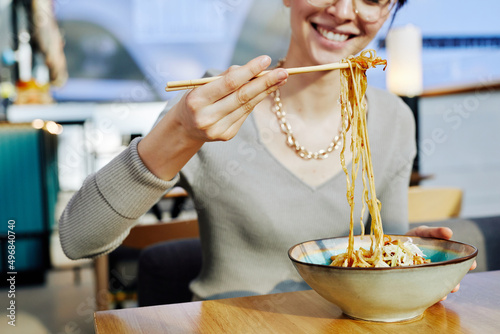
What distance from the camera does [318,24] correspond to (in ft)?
3.56

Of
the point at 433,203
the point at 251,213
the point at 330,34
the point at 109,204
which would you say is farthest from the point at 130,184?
the point at 433,203

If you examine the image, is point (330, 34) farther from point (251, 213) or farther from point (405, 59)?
point (405, 59)

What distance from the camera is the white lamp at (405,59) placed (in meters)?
3.06

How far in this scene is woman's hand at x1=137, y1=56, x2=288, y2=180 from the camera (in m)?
0.70

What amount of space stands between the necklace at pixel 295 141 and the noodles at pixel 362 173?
0.27m

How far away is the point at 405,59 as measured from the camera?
3.10 m

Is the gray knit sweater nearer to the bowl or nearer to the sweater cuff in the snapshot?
the sweater cuff

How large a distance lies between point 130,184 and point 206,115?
20 cm

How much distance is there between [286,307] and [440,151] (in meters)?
3.15

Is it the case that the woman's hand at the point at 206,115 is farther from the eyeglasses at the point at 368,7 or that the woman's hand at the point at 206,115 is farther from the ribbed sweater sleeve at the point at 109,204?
the eyeglasses at the point at 368,7

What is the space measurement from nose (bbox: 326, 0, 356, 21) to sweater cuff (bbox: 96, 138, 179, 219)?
0.48 m

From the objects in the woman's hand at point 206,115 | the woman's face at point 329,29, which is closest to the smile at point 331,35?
the woman's face at point 329,29

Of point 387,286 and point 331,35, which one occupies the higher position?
point 331,35

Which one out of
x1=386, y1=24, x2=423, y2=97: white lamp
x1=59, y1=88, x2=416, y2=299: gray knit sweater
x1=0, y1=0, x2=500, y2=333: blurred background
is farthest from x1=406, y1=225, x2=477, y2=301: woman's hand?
x1=386, y1=24, x2=423, y2=97: white lamp
